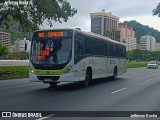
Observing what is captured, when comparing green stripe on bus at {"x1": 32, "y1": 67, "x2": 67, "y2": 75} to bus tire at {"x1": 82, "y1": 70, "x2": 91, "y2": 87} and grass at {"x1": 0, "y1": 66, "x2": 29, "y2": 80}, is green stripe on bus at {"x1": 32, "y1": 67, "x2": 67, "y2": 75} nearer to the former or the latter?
bus tire at {"x1": 82, "y1": 70, "x2": 91, "y2": 87}

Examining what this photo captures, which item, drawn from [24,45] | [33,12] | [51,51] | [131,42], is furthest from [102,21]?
[51,51]

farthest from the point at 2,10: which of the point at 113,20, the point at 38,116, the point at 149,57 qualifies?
the point at 113,20

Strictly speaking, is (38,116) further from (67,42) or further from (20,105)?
(67,42)

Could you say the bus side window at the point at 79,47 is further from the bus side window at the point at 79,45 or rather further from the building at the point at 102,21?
the building at the point at 102,21

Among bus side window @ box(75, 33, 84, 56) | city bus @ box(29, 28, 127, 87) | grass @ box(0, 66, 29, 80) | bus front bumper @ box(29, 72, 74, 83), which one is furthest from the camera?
Answer: grass @ box(0, 66, 29, 80)

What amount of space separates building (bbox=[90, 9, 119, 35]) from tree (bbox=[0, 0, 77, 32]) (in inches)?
4461

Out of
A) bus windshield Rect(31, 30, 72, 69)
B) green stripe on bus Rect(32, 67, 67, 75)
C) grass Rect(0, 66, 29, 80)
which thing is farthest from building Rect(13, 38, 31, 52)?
grass Rect(0, 66, 29, 80)

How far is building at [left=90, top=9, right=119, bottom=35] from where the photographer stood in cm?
14715

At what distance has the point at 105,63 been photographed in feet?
76.6

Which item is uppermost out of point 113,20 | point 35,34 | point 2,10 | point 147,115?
point 113,20

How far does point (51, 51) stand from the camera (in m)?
17.1

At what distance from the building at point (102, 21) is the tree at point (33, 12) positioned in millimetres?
113313

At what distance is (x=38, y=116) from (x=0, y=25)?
24610 millimetres

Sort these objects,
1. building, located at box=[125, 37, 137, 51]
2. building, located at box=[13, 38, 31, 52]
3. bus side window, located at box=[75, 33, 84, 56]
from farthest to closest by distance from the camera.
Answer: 1. building, located at box=[125, 37, 137, 51]
2. building, located at box=[13, 38, 31, 52]
3. bus side window, located at box=[75, 33, 84, 56]
